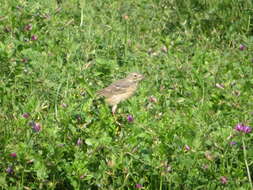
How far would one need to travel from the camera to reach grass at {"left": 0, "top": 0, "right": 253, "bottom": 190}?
418 centimetres

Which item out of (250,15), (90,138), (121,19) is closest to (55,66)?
(90,138)

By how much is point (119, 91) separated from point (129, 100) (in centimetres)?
50

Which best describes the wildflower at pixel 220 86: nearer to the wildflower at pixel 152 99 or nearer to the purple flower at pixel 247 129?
the wildflower at pixel 152 99

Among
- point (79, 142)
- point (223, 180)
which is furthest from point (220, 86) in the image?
point (79, 142)

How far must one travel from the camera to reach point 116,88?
18.5 ft

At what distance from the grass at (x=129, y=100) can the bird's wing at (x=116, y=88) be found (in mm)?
141

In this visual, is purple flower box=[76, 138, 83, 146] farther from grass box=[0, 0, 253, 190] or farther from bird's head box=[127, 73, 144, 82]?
bird's head box=[127, 73, 144, 82]

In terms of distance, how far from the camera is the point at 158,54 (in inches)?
275

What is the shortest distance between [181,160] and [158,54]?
10.1ft

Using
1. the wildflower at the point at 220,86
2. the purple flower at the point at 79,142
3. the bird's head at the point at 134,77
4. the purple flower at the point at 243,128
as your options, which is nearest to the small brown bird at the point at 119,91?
the bird's head at the point at 134,77

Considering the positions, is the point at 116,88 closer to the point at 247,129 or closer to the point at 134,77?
the point at 134,77

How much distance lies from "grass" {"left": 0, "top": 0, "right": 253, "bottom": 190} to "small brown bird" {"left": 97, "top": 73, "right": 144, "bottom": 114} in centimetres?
9

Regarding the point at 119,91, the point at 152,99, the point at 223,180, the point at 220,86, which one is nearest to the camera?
the point at 223,180

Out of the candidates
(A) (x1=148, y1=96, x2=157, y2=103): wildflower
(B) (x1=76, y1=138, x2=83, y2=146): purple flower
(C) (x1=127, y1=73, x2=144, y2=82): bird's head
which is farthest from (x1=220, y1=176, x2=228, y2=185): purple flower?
(C) (x1=127, y1=73, x2=144, y2=82): bird's head
